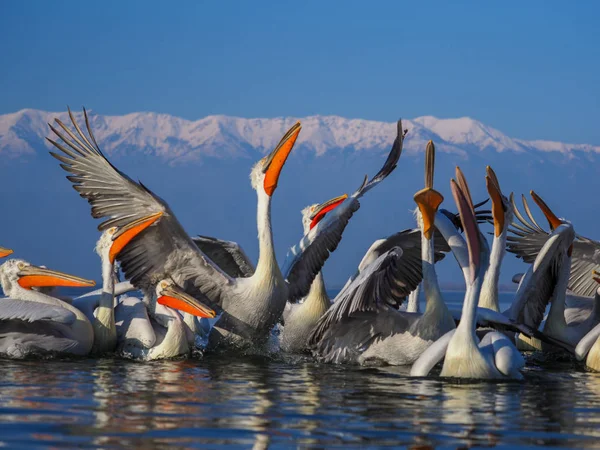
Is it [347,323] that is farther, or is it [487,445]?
[347,323]

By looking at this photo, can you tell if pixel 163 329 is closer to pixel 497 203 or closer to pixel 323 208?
pixel 323 208

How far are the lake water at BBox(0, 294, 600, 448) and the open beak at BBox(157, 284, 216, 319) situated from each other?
62cm

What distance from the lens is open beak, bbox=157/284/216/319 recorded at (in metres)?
8.03

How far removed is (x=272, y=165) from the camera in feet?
26.8

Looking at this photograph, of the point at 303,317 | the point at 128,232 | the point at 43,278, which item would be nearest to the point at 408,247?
the point at 303,317

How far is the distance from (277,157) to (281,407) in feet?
9.76

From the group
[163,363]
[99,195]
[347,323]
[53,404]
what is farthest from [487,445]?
[99,195]

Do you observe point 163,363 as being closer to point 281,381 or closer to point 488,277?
point 281,381

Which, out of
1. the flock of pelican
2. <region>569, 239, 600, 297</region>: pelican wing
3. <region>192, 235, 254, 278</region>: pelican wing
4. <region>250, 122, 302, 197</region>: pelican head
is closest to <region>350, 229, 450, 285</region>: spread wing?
the flock of pelican

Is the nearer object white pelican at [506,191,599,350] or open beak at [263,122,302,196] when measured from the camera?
open beak at [263,122,302,196]

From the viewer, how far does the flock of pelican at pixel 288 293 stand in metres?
7.09

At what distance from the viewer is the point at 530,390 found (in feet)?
20.3

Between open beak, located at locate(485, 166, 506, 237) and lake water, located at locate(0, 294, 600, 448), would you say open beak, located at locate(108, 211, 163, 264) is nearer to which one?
lake water, located at locate(0, 294, 600, 448)

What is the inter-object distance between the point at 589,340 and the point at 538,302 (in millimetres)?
1086
